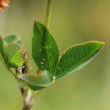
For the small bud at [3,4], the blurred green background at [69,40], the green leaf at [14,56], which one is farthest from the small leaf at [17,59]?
the blurred green background at [69,40]

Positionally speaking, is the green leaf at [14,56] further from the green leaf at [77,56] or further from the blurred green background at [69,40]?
the blurred green background at [69,40]

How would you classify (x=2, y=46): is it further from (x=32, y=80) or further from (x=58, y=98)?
(x=58, y=98)

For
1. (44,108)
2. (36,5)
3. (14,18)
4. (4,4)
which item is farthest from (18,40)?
(36,5)

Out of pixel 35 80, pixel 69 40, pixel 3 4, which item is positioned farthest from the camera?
pixel 69 40

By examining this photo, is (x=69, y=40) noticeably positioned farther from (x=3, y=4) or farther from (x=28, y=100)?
(x=28, y=100)

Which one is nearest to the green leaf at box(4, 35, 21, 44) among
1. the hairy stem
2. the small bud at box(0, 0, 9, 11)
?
the small bud at box(0, 0, 9, 11)

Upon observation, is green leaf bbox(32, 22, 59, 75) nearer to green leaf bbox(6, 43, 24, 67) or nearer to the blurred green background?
green leaf bbox(6, 43, 24, 67)

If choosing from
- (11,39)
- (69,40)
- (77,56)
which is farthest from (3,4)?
(69,40)
